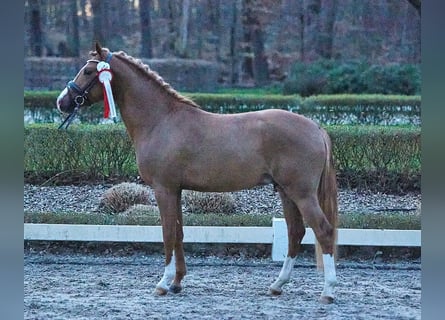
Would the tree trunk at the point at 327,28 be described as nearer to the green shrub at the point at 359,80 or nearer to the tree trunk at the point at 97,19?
the green shrub at the point at 359,80

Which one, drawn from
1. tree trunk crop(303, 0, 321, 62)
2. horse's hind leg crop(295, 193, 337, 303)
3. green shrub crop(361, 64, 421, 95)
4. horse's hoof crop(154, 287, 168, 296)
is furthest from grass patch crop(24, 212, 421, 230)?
tree trunk crop(303, 0, 321, 62)

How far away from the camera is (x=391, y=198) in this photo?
999 cm

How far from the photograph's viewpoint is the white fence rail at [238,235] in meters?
7.94

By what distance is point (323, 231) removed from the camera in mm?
6020

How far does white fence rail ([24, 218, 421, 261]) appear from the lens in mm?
7941

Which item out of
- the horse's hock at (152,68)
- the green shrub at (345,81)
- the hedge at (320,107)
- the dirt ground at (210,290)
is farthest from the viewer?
the horse's hock at (152,68)

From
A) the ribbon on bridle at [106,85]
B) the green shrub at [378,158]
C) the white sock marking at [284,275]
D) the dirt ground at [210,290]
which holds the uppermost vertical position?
the ribbon on bridle at [106,85]

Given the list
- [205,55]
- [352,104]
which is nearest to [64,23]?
[205,55]

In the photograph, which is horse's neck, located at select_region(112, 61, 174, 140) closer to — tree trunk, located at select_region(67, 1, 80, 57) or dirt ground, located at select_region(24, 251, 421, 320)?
dirt ground, located at select_region(24, 251, 421, 320)

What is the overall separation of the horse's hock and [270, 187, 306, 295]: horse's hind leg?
13767 millimetres

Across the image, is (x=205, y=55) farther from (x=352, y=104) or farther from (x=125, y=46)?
(x=352, y=104)

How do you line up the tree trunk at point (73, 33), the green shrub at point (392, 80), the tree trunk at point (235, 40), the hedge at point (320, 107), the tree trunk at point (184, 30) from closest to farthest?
the hedge at point (320, 107) → the green shrub at point (392, 80) → the tree trunk at point (73, 33) → the tree trunk at point (184, 30) → the tree trunk at point (235, 40)

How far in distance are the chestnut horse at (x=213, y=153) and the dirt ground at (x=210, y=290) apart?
0.25 m

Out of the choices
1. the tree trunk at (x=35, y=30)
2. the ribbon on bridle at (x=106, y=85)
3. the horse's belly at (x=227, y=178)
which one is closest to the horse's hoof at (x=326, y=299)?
the horse's belly at (x=227, y=178)
